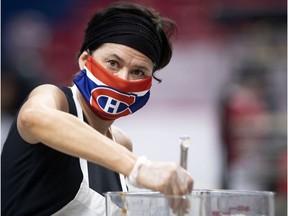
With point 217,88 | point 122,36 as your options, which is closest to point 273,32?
point 217,88

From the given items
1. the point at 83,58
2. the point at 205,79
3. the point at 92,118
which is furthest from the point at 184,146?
the point at 205,79

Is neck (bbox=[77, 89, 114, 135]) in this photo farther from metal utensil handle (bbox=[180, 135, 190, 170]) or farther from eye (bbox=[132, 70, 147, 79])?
metal utensil handle (bbox=[180, 135, 190, 170])

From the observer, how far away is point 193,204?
2375 mm

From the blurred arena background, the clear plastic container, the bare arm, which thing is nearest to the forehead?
the bare arm

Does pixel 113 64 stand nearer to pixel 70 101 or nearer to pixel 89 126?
pixel 70 101

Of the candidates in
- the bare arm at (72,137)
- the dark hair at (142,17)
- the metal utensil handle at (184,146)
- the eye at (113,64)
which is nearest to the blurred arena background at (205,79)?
the dark hair at (142,17)

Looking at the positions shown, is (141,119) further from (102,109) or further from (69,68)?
(102,109)

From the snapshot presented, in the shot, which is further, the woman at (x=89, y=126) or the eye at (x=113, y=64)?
the eye at (x=113, y=64)

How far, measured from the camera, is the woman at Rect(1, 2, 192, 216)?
2521 mm

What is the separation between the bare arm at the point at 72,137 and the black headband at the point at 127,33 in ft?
1.75

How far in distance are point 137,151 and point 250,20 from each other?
1.69 m

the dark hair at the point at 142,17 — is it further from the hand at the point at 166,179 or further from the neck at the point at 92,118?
the hand at the point at 166,179

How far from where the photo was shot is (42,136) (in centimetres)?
258

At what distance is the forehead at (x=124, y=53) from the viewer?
3.11m
